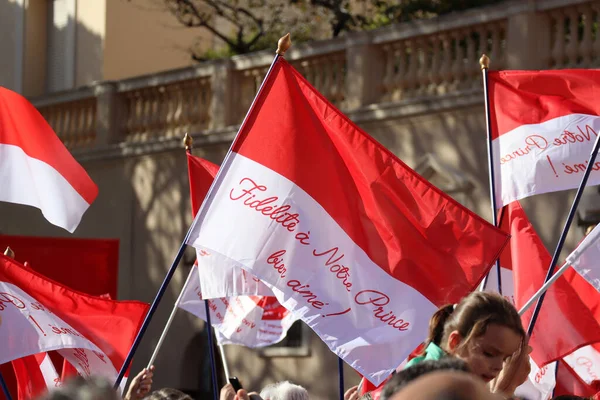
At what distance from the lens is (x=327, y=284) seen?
5.67 metres

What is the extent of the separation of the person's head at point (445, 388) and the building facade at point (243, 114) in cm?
968

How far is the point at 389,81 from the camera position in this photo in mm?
13297

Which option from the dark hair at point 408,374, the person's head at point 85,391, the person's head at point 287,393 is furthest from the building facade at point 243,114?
the person's head at point 85,391

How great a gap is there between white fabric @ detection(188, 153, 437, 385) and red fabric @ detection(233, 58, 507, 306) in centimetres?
10

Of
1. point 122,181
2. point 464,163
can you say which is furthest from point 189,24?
point 464,163

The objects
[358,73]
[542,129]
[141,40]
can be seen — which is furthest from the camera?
[141,40]

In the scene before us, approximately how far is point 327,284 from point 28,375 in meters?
2.43

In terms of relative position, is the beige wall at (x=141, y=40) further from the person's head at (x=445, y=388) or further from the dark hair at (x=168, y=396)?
the person's head at (x=445, y=388)

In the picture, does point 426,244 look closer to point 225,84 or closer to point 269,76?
point 269,76

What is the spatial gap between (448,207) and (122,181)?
432 inches

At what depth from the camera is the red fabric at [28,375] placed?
7.14 m

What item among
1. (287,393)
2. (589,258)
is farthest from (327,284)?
(589,258)

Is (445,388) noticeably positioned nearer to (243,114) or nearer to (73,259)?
(73,259)

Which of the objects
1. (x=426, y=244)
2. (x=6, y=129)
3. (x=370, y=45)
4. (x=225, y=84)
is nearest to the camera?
(x=426, y=244)
